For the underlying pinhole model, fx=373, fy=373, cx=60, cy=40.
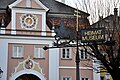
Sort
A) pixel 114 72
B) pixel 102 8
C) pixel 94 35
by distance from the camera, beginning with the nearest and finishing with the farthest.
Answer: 1. pixel 94 35
2. pixel 114 72
3. pixel 102 8

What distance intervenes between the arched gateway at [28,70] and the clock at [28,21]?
3459 mm

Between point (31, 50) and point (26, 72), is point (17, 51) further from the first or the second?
point (26, 72)

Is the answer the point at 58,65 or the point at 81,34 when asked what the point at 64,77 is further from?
the point at 81,34

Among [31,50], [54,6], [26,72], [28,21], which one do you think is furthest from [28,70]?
[54,6]

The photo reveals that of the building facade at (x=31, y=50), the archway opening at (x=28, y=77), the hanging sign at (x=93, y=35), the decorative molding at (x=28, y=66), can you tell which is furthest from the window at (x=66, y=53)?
the hanging sign at (x=93, y=35)

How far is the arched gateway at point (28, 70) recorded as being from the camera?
37.4 m

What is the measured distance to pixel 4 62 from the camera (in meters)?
36.8

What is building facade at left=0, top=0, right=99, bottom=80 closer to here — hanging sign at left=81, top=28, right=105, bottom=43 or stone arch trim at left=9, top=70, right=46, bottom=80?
stone arch trim at left=9, top=70, right=46, bottom=80

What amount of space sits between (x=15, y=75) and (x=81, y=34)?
18.3 meters

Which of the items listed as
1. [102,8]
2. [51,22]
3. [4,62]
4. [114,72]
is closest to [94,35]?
[114,72]

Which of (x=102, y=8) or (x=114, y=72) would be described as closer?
(x=114, y=72)

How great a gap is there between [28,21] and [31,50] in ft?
10.0

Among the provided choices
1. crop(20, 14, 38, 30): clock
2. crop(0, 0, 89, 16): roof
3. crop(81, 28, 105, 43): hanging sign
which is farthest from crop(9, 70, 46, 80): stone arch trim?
crop(81, 28, 105, 43): hanging sign

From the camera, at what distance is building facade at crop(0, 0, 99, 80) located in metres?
37.4
